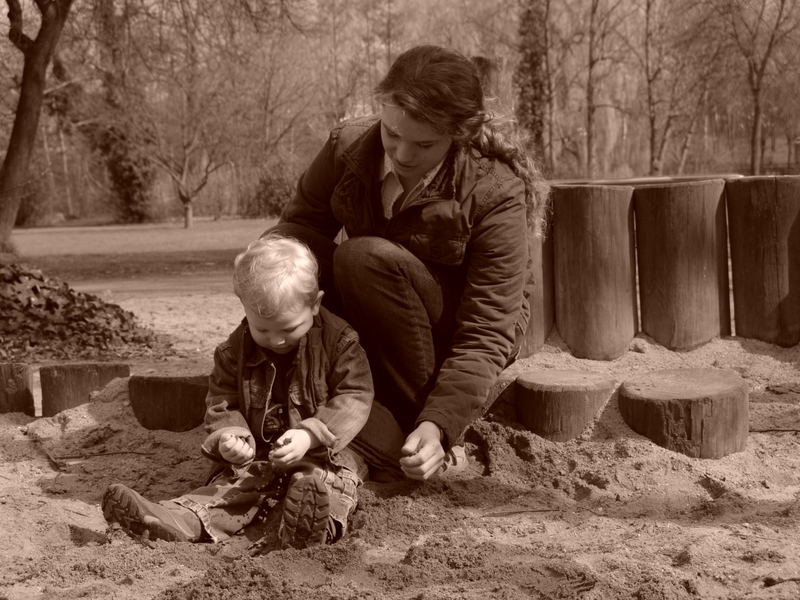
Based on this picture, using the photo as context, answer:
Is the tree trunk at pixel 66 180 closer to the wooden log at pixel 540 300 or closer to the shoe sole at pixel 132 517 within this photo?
the wooden log at pixel 540 300

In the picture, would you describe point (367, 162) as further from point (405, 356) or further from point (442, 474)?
point (442, 474)

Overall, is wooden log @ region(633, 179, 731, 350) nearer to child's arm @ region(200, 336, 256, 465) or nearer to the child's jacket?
the child's jacket

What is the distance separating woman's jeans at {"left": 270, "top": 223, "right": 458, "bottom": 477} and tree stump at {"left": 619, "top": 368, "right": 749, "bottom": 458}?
0.70 m

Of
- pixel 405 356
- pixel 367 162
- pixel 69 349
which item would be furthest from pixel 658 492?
pixel 69 349

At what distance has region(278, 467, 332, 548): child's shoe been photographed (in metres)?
2.70

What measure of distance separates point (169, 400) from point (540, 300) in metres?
1.58

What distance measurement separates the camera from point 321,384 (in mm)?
3027

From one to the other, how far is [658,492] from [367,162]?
4.37 feet

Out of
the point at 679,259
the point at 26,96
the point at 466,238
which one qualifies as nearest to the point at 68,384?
the point at 466,238

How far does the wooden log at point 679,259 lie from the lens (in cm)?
441

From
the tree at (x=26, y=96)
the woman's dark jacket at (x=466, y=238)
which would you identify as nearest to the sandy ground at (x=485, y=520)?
the woman's dark jacket at (x=466, y=238)

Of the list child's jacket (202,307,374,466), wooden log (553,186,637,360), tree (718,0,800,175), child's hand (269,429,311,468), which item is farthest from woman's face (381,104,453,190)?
tree (718,0,800,175)

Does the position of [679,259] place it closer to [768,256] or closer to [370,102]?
[768,256]

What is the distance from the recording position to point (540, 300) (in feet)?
14.5
